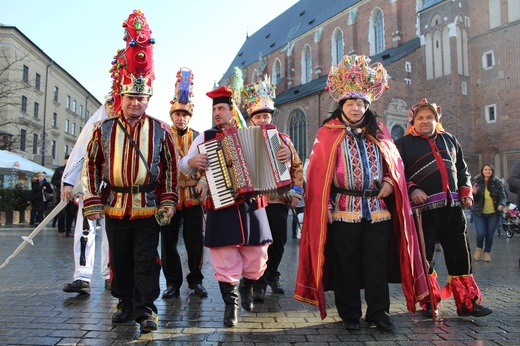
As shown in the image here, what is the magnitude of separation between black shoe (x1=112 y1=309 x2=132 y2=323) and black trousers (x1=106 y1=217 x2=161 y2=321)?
0.12 ft

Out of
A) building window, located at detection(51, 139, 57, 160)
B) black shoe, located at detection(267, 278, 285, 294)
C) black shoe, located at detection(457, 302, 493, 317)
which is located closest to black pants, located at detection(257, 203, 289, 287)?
black shoe, located at detection(267, 278, 285, 294)

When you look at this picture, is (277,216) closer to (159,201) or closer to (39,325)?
(159,201)

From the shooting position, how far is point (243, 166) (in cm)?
388

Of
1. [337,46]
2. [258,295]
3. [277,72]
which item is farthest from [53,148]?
[258,295]

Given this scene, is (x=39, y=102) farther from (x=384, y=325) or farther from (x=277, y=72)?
(x=384, y=325)

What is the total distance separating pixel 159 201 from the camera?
12.5 ft

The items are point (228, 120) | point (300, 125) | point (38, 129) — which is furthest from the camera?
point (38, 129)

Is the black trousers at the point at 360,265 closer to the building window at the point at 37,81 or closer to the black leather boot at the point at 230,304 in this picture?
the black leather boot at the point at 230,304

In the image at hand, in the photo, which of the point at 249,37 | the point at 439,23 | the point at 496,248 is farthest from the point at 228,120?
the point at 249,37

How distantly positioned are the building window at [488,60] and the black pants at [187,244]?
1194 inches

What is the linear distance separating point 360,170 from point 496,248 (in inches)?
335

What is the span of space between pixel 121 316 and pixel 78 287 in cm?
131

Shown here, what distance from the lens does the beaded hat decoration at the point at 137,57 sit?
375 centimetres

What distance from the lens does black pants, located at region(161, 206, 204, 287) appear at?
4969 mm
